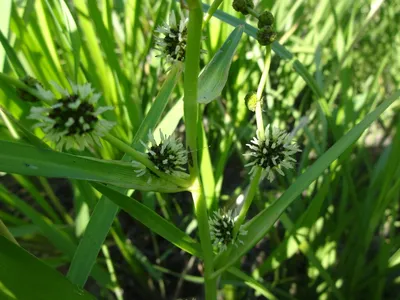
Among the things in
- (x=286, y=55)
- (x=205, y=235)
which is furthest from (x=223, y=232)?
(x=286, y=55)

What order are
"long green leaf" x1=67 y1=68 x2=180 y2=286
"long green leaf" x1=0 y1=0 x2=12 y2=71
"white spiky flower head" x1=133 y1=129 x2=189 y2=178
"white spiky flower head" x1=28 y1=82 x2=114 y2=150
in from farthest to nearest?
"long green leaf" x1=0 y1=0 x2=12 y2=71
"long green leaf" x1=67 y1=68 x2=180 y2=286
"white spiky flower head" x1=133 y1=129 x2=189 y2=178
"white spiky flower head" x1=28 y1=82 x2=114 y2=150

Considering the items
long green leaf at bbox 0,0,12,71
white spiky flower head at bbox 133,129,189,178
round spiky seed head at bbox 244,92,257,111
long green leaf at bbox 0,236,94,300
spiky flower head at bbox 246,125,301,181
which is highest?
long green leaf at bbox 0,0,12,71

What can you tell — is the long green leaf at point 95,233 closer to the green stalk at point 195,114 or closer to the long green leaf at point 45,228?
the green stalk at point 195,114

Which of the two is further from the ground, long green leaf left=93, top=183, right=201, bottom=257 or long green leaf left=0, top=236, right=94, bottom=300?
long green leaf left=93, top=183, right=201, bottom=257

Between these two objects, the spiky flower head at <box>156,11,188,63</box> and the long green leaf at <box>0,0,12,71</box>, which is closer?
the spiky flower head at <box>156,11,188,63</box>

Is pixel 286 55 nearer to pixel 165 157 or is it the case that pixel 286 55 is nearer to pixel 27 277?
pixel 165 157

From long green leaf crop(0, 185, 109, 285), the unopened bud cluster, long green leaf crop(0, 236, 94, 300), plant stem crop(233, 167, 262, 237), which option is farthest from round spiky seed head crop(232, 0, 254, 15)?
long green leaf crop(0, 185, 109, 285)

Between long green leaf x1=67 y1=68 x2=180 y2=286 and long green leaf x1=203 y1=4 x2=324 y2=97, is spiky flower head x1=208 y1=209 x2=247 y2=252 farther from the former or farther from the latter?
long green leaf x1=203 y1=4 x2=324 y2=97

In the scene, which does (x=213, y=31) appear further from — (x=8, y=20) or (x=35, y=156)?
(x=35, y=156)
